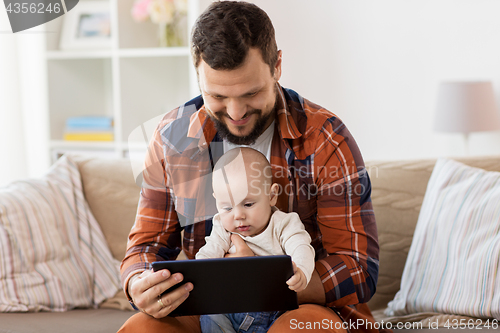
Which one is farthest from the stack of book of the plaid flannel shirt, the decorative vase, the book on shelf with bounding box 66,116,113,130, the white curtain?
the plaid flannel shirt

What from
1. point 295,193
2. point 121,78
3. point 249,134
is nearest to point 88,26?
point 121,78

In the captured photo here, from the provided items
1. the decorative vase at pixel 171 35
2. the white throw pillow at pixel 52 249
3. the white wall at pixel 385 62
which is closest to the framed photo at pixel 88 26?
the decorative vase at pixel 171 35

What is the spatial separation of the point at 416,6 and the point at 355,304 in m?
1.81

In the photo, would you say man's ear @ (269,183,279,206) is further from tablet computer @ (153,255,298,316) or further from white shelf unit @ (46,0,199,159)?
white shelf unit @ (46,0,199,159)

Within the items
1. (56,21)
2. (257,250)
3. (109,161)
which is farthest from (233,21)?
(56,21)

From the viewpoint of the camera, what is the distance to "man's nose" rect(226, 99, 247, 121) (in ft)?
3.60

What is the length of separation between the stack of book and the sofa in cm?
100

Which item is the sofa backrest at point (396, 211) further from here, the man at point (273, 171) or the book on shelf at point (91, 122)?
the book on shelf at point (91, 122)

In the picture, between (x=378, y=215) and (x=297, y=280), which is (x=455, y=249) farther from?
(x=297, y=280)

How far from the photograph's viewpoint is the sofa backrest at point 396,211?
1.48 metres

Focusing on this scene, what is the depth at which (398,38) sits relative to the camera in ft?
8.00

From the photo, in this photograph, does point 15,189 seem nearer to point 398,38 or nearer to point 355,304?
point 355,304

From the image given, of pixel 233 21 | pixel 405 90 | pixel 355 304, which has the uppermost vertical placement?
pixel 233 21

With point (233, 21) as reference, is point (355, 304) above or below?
below
